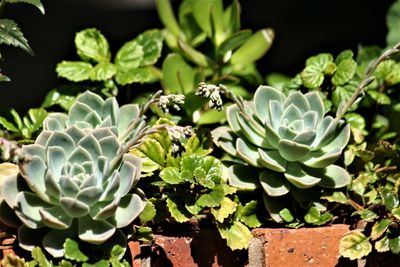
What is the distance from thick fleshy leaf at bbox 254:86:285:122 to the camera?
139 centimetres

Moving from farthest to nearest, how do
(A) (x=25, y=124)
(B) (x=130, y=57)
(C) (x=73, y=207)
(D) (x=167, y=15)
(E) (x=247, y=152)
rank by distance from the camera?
(D) (x=167, y=15) → (B) (x=130, y=57) → (A) (x=25, y=124) → (E) (x=247, y=152) → (C) (x=73, y=207)

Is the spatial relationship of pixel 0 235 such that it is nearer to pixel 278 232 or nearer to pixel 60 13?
pixel 278 232

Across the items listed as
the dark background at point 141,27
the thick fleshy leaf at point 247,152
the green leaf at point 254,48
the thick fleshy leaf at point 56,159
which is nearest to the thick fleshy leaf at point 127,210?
the thick fleshy leaf at point 56,159

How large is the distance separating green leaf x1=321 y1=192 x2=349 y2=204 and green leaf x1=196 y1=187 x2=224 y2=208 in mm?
209

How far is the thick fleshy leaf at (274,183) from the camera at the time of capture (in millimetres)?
1314

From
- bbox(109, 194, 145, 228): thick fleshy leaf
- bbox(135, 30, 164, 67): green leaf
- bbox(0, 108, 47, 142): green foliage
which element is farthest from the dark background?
bbox(109, 194, 145, 228): thick fleshy leaf

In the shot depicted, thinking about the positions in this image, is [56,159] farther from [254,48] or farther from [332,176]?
[254,48]

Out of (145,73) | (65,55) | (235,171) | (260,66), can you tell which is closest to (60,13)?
(65,55)

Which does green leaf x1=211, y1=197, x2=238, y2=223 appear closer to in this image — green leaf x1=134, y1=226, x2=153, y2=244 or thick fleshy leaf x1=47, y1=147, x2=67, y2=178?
green leaf x1=134, y1=226, x2=153, y2=244

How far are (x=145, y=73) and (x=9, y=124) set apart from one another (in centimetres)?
29

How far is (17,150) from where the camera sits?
3.56 ft

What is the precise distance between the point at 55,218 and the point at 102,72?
463 millimetres

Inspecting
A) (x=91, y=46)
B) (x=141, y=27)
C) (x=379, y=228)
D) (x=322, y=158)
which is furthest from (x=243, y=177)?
(x=141, y=27)

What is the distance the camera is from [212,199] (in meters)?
1.29
